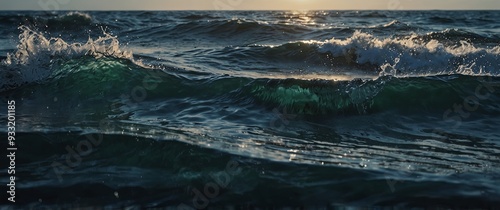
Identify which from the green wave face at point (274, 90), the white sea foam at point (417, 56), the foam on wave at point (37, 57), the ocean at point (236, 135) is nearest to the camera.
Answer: the ocean at point (236, 135)

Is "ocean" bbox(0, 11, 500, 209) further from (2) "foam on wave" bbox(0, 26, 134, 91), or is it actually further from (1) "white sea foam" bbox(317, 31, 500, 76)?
(1) "white sea foam" bbox(317, 31, 500, 76)

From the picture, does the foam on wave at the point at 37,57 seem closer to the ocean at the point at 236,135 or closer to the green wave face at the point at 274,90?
the ocean at the point at 236,135

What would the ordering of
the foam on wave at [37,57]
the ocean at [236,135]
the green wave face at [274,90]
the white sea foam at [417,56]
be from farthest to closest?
1. the white sea foam at [417,56]
2. the foam on wave at [37,57]
3. the green wave face at [274,90]
4. the ocean at [236,135]

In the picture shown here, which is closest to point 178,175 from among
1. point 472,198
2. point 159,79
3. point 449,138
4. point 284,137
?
point 284,137

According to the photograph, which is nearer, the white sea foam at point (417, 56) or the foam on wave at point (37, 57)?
the foam on wave at point (37, 57)

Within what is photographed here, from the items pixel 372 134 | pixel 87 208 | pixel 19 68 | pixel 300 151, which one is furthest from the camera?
pixel 19 68

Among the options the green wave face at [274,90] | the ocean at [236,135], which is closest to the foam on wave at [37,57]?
the ocean at [236,135]

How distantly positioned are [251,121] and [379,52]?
734 cm

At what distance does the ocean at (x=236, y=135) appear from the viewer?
3998 millimetres

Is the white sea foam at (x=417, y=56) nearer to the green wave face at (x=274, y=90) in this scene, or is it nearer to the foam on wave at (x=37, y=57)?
the green wave face at (x=274, y=90)

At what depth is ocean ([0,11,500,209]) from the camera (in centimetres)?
400

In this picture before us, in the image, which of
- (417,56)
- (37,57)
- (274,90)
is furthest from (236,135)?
(417,56)

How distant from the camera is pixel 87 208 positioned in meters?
3.78

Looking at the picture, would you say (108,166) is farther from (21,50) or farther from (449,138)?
(21,50)
